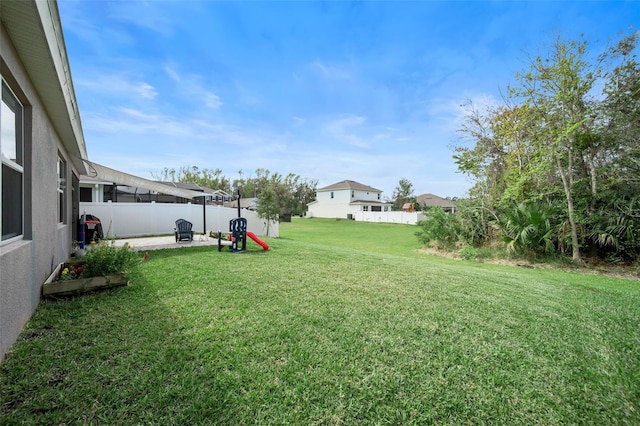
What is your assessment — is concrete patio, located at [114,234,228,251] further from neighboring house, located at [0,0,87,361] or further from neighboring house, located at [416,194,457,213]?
neighboring house, located at [416,194,457,213]

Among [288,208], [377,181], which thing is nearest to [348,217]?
[288,208]

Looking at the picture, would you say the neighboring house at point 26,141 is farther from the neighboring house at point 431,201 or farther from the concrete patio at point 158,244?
the neighboring house at point 431,201

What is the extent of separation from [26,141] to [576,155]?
599 inches

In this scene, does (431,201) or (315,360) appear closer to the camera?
(315,360)

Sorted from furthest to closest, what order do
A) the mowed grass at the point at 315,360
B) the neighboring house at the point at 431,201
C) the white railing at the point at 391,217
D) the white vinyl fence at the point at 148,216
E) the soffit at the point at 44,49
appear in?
the neighboring house at the point at 431,201 → the white railing at the point at 391,217 → the white vinyl fence at the point at 148,216 → the soffit at the point at 44,49 → the mowed grass at the point at 315,360

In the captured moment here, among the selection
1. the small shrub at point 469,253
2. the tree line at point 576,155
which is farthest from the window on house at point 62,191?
the tree line at point 576,155

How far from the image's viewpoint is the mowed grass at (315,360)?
76.8 inches

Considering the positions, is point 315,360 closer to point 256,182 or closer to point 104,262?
point 104,262

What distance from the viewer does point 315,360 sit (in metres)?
2.53

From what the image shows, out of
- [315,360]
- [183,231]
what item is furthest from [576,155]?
[183,231]

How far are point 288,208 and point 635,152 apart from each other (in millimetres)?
45749

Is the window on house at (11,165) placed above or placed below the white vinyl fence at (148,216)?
above

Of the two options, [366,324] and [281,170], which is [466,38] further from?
[281,170]

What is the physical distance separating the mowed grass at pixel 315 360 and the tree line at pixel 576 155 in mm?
6794
